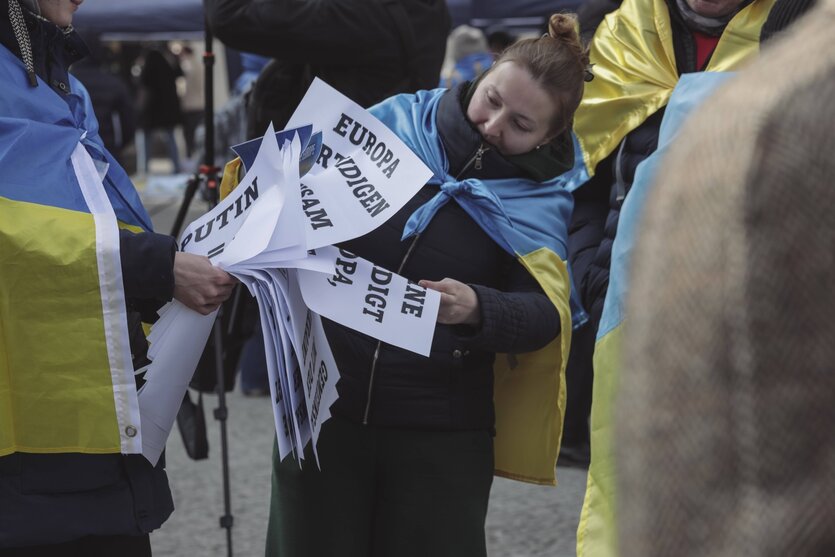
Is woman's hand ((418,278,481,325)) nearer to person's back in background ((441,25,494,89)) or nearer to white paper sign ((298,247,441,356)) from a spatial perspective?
white paper sign ((298,247,441,356))

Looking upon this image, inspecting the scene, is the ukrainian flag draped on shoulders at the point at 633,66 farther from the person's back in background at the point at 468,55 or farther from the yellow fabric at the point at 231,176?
the person's back in background at the point at 468,55

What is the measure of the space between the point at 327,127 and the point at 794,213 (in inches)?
67.5

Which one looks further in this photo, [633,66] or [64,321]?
[633,66]

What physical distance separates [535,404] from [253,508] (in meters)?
2.14

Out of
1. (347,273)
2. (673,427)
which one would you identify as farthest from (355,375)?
(673,427)

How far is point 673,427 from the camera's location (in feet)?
2.40

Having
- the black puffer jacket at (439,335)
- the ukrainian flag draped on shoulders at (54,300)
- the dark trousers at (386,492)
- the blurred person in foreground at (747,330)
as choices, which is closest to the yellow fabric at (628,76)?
the black puffer jacket at (439,335)

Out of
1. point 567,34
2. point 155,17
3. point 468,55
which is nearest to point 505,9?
point 468,55

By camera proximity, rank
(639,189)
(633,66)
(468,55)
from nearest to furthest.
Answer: (639,189) → (633,66) → (468,55)

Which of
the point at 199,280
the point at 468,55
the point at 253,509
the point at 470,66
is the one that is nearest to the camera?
the point at 199,280

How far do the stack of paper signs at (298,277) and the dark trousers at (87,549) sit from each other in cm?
17

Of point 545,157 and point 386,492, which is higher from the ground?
point 545,157

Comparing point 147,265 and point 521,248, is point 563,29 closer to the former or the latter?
point 521,248

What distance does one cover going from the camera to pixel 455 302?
2266mm
